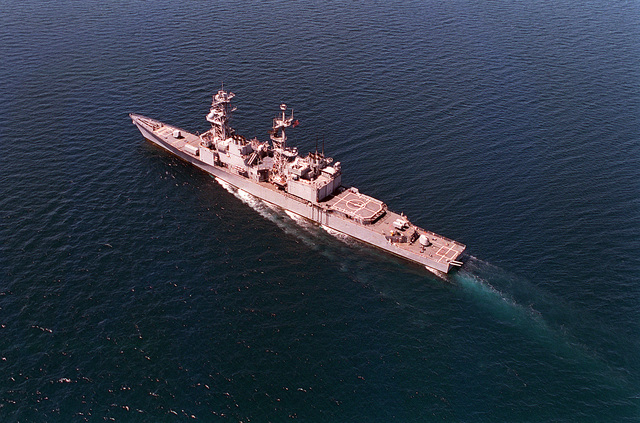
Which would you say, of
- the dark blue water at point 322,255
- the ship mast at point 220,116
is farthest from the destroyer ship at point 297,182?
the dark blue water at point 322,255

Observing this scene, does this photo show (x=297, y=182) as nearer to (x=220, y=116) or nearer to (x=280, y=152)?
(x=280, y=152)

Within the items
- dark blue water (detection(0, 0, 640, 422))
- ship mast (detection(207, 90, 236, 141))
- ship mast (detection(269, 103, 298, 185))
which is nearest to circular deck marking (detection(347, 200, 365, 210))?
dark blue water (detection(0, 0, 640, 422))

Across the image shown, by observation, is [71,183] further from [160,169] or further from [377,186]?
[377,186]

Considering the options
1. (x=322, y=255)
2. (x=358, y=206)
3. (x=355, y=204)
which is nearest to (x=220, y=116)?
(x=355, y=204)

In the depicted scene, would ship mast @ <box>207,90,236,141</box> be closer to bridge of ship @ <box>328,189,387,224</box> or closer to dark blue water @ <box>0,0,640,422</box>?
dark blue water @ <box>0,0,640,422</box>

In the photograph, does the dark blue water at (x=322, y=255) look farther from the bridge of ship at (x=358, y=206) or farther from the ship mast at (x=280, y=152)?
the ship mast at (x=280, y=152)

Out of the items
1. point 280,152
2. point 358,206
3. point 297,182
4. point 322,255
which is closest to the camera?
point 322,255
